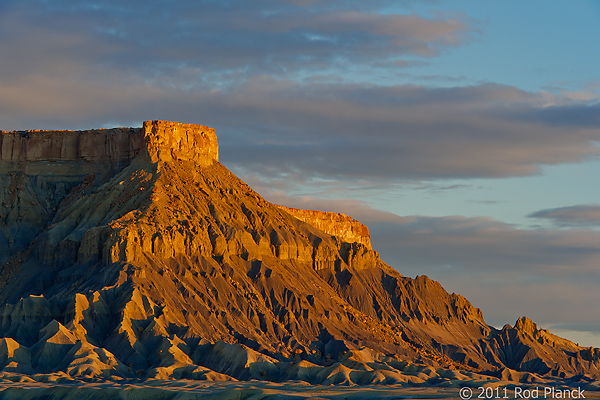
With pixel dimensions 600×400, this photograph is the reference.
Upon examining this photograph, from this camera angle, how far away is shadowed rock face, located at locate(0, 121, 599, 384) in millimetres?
158750

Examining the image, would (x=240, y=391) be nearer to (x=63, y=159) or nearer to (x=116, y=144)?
(x=116, y=144)

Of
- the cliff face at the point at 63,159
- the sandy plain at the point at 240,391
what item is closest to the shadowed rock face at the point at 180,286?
the cliff face at the point at 63,159

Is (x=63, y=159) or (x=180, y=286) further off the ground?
(x=63, y=159)

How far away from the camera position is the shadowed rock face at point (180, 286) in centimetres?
15875

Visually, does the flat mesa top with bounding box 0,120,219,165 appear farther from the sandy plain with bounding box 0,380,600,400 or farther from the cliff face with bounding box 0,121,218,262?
the sandy plain with bounding box 0,380,600,400

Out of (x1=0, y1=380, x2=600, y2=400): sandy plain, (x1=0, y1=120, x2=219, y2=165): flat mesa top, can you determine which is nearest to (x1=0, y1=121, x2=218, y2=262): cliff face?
(x1=0, y1=120, x2=219, y2=165): flat mesa top

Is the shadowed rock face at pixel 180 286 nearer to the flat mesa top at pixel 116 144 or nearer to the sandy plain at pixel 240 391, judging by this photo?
the flat mesa top at pixel 116 144

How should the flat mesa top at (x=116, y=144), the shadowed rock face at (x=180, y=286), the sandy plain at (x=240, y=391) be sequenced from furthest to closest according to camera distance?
1. the flat mesa top at (x=116, y=144)
2. the shadowed rock face at (x=180, y=286)
3. the sandy plain at (x=240, y=391)

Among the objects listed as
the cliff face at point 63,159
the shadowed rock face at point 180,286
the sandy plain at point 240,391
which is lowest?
the sandy plain at point 240,391

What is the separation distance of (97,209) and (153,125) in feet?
50.0

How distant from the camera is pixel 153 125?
188 metres

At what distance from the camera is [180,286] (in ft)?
555

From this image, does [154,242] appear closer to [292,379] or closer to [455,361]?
[292,379]

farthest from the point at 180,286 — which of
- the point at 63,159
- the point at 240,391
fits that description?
the point at 63,159
